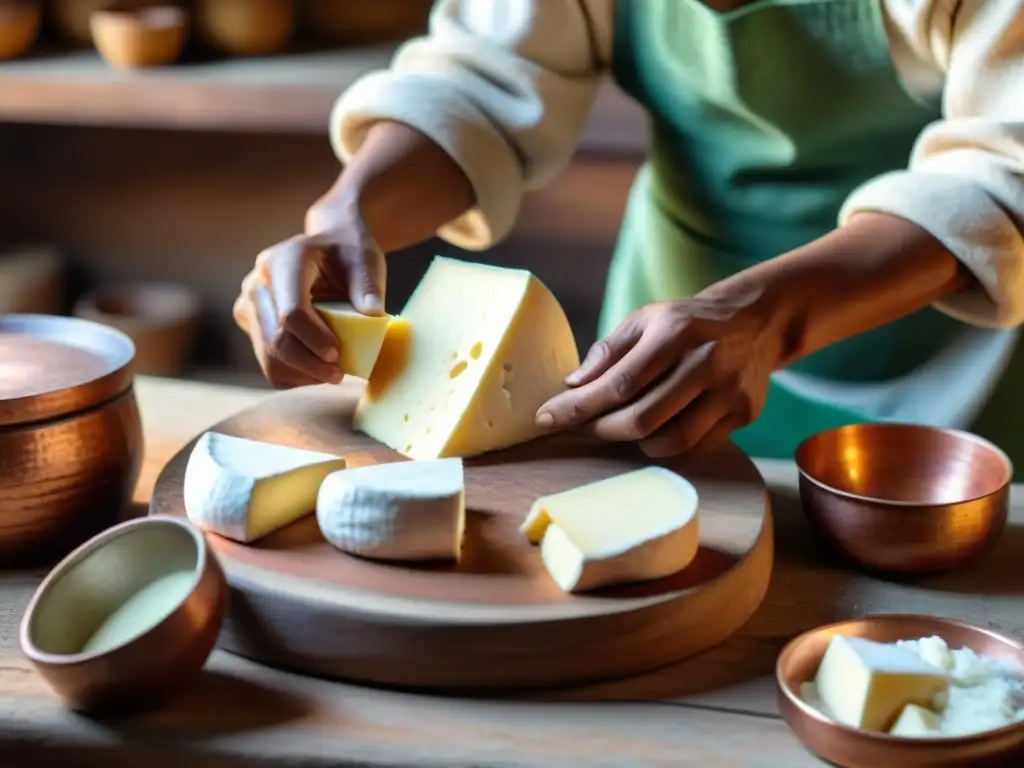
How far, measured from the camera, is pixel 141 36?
1731 millimetres

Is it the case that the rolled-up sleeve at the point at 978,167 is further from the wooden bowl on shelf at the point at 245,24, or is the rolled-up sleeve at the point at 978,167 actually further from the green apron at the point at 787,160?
the wooden bowl on shelf at the point at 245,24

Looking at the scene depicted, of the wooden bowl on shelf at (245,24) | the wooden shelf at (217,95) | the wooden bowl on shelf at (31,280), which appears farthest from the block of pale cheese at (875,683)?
the wooden bowl on shelf at (31,280)

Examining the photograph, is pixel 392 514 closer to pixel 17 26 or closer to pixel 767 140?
pixel 767 140

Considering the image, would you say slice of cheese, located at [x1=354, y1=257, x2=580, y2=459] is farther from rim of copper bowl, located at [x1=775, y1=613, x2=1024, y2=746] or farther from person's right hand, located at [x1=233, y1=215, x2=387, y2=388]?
rim of copper bowl, located at [x1=775, y1=613, x2=1024, y2=746]

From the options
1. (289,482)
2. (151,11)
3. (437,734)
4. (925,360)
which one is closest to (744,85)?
(925,360)

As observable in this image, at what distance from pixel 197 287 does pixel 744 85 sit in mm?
1469

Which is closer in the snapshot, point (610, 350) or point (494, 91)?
point (610, 350)

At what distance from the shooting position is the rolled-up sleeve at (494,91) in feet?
3.74

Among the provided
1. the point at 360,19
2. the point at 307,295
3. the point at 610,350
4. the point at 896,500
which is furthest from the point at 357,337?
the point at 360,19

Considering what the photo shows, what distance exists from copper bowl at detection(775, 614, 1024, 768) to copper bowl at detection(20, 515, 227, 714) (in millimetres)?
313

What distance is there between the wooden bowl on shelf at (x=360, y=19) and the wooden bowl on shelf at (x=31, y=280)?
0.65 m

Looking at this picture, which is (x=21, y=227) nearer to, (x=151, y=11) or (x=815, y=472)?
(x=151, y=11)

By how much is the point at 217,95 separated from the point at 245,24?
131 millimetres

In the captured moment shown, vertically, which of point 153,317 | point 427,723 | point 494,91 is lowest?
point 153,317
